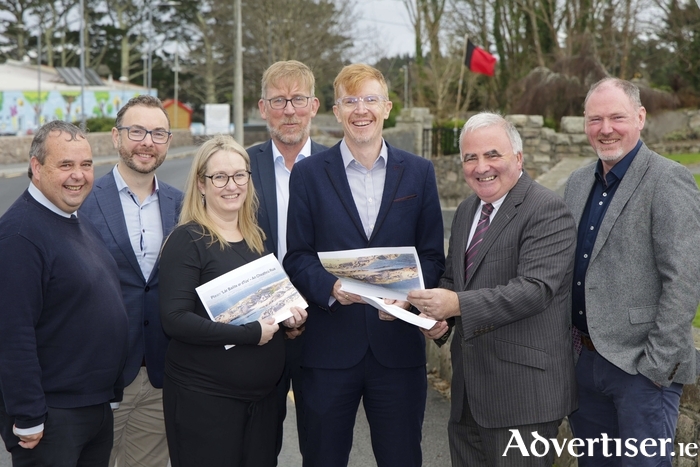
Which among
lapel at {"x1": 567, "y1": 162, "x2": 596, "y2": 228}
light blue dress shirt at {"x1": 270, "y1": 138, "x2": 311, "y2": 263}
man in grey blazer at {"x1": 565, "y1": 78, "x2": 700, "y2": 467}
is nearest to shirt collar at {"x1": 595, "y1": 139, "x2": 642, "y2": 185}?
man in grey blazer at {"x1": 565, "y1": 78, "x2": 700, "y2": 467}

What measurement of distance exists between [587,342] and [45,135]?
9.45 ft

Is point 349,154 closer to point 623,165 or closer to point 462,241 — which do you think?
point 462,241

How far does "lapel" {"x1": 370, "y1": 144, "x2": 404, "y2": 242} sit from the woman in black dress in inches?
26.5

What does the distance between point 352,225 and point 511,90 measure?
23666mm

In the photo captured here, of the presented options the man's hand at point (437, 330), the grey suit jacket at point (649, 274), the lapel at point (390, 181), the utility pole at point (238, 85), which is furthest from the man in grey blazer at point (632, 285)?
the utility pole at point (238, 85)

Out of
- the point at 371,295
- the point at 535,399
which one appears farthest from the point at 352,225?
the point at 535,399

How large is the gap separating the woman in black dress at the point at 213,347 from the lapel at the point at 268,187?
2.40ft

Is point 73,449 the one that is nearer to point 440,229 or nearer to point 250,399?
point 250,399

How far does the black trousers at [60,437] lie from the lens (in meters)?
3.27

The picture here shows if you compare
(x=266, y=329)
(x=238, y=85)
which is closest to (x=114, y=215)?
(x=266, y=329)

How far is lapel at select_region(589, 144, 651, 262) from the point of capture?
3.60 meters

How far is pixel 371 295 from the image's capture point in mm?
3639

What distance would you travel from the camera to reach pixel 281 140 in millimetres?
4688

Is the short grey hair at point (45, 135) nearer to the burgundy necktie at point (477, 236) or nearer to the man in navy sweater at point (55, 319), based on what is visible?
the man in navy sweater at point (55, 319)
